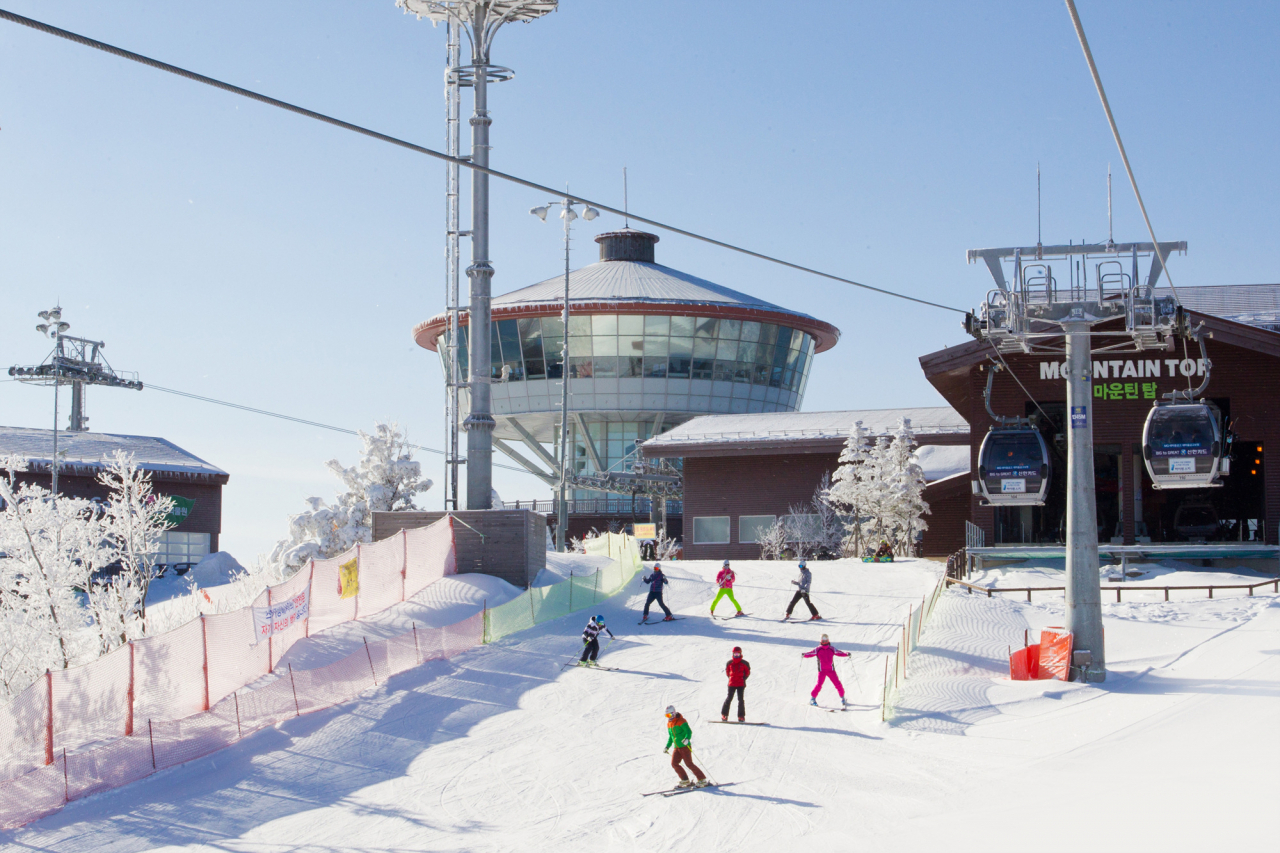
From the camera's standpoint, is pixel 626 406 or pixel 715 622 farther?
pixel 626 406

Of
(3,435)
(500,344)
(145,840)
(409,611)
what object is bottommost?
(145,840)

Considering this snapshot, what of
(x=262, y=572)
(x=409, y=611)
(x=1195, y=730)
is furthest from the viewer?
(x=262, y=572)

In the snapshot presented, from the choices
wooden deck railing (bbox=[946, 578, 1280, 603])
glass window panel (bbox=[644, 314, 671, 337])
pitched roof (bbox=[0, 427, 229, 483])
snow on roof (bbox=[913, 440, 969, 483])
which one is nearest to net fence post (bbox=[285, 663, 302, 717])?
wooden deck railing (bbox=[946, 578, 1280, 603])

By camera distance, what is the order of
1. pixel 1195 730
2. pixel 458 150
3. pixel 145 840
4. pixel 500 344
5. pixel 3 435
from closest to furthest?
1. pixel 145 840
2. pixel 1195 730
3. pixel 458 150
4. pixel 3 435
5. pixel 500 344

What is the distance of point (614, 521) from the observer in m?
64.2

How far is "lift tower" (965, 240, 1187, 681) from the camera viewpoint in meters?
A: 20.5

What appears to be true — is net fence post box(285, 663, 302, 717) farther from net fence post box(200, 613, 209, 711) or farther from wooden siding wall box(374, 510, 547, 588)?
wooden siding wall box(374, 510, 547, 588)

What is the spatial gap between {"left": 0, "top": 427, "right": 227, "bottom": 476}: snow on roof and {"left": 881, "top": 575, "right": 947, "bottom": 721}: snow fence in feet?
132

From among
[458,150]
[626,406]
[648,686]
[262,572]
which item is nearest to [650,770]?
[648,686]

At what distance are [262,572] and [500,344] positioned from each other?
22.4 m

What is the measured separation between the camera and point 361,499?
38.4 m

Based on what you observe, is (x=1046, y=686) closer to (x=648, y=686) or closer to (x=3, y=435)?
(x=648, y=686)

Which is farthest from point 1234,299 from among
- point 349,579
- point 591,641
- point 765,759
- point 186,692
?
point 186,692

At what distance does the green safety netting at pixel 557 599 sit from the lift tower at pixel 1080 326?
1015 cm
